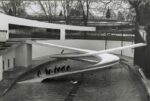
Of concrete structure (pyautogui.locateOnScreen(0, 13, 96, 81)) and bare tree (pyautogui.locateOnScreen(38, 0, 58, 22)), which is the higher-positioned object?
bare tree (pyautogui.locateOnScreen(38, 0, 58, 22))

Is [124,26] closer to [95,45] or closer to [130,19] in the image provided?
[130,19]

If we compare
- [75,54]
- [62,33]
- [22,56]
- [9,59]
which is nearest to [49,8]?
[62,33]

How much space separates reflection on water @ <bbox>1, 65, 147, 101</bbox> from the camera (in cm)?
1708

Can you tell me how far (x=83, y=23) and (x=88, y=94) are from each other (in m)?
37.5

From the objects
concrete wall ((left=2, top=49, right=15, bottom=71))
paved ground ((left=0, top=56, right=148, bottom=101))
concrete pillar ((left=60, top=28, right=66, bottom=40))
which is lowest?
paved ground ((left=0, top=56, right=148, bottom=101))

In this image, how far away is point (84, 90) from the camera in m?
19.4

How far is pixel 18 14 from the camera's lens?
5966 cm

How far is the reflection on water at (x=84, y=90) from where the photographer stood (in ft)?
56.0

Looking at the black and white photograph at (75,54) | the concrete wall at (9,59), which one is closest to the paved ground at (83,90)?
the black and white photograph at (75,54)

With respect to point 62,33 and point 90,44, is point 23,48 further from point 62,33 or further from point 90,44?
point 90,44

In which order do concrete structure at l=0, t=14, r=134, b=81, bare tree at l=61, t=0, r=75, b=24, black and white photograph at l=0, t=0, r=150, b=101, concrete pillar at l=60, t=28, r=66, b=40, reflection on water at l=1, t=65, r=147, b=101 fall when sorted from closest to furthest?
1. reflection on water at l=1, t=65, r=147, b=101
2. black and white photograph at l=0, t=0, r=150, b=101
3. concrete structure at l=0, t=14, r=134, b=81
4. concrete pillar at l=60, t=28, r=66, b=40
5. bare tree at l=61, t=0, r=75, b=24

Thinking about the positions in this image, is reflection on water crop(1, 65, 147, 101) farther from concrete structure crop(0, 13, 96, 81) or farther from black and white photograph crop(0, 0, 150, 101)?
concrete structure crop(0, 13, 96, 81)

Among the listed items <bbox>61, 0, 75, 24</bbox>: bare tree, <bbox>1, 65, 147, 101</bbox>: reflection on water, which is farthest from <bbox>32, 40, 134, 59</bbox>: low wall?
<bbox>1, 65, 147, 101</bbox>: reflection on water

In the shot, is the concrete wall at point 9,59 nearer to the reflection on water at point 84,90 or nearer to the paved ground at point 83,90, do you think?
the reflection on water at point 84,90
